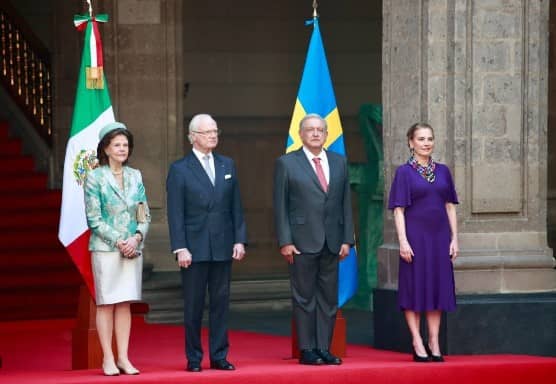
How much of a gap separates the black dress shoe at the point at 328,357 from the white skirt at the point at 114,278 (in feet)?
4.23

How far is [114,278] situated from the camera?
9.91 meters

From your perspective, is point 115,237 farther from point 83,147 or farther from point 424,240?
point 424,240

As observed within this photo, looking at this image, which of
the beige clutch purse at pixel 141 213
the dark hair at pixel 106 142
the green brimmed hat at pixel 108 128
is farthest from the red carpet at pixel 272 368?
the green brimmed hat at pixel 108 128

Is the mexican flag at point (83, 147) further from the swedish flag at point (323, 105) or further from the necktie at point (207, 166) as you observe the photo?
the swedish flag at point (323, 105)

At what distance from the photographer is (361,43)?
59.3 feet

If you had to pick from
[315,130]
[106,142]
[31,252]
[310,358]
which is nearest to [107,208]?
[106,142]

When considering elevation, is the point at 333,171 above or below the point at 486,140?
below

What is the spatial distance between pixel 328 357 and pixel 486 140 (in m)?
2.29

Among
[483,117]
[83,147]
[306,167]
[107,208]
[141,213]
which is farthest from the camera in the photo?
[483,117]

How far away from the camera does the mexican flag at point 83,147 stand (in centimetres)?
1040

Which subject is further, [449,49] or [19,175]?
[19,175]

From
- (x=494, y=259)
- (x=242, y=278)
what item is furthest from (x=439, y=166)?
(x=242, y=278)

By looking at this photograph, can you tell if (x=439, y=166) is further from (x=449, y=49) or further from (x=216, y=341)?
(x=216, y=341)

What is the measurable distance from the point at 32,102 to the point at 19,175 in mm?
1038
